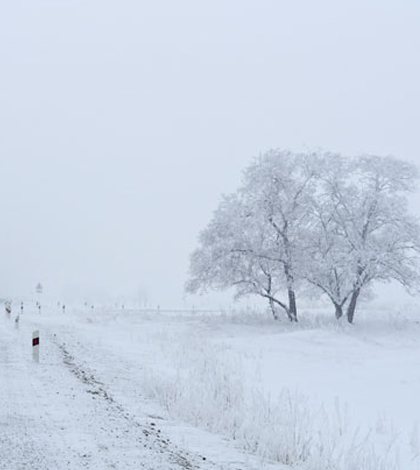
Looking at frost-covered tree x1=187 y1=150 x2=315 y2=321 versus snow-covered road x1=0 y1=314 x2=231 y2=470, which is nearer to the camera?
snow-covered road x1=0 y1=314 x2=231 y2=470

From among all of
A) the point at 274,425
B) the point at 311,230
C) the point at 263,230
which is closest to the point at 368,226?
the point at 311,230

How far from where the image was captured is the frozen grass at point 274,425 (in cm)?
760

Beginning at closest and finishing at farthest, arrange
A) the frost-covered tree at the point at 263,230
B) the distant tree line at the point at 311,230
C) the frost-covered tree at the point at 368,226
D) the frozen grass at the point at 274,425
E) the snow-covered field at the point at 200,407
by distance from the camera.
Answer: the snow-covered field at the point at 200,407, the frozen grass at the point at 274,425, the frost-covered tree at the point at 368,226, the distant tree line at the point at 311,230, the frost-covered tree at the point at 263,230

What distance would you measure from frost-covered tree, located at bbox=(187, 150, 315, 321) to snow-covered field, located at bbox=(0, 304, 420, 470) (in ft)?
39.3

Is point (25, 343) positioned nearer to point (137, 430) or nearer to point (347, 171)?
point (137, 430)

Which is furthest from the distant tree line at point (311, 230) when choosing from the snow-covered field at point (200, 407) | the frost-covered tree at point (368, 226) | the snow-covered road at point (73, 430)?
the snow-covered road at point (73, 430)

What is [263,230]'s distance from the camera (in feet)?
118

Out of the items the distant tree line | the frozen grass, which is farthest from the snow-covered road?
the distant tree line

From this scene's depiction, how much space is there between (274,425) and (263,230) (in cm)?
2749

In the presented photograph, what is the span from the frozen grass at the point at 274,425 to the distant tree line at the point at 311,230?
70.3 ft

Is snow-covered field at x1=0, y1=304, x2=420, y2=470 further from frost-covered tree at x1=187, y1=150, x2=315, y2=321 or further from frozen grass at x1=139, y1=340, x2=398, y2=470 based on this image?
frost-covered tree at x1=187, y1=150, x2=315, y2=321

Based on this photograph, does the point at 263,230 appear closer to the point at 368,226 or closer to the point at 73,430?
the point at 368,226

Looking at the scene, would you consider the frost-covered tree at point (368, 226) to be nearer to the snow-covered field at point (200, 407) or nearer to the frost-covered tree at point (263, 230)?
the frost-covered tree at point (263, 230)

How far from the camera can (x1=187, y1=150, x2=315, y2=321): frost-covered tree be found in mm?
35594
